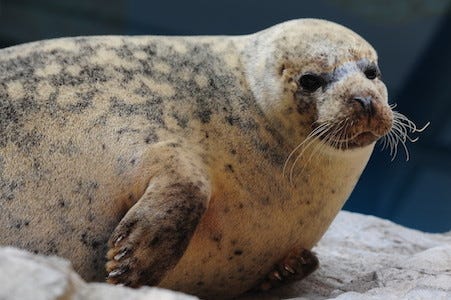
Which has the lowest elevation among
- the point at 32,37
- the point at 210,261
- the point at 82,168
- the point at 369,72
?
the point at 32,37

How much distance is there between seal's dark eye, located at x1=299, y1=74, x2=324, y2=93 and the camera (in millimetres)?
2149

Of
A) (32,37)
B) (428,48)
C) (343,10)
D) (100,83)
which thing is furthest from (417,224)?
(32,37)

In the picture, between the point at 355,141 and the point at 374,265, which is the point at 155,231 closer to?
the point at 355,141

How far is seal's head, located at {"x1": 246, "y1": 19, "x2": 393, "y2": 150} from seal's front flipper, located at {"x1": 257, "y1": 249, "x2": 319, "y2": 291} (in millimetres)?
429

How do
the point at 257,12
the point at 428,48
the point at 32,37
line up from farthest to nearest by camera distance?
1. the point at 32,37
2. the point at 257,12
3. the point at 428,48

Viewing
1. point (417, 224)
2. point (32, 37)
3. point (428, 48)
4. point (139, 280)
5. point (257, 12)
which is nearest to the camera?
point (139, 280)

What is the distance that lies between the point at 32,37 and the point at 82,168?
3484 millimetres

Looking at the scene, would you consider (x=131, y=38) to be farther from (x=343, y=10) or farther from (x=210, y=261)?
(x=343, y=10)

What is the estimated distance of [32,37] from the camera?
5188mm

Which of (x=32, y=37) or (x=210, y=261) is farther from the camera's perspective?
(x=32, y=37)

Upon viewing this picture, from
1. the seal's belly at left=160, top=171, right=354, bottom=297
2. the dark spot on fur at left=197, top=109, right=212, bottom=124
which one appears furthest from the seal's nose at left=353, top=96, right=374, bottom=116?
the dark spot on fur at left=197, top=109, right=212, bottom=124

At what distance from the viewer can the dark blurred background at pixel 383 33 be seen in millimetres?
3539

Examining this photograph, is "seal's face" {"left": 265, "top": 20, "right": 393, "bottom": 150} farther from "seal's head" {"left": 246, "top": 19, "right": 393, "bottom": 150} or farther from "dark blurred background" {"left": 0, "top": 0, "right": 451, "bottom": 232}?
"dark blurred background" {"left": 0, "top": 0, "right": 451, "bottom": 232}

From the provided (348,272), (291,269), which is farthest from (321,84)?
(348,272)
